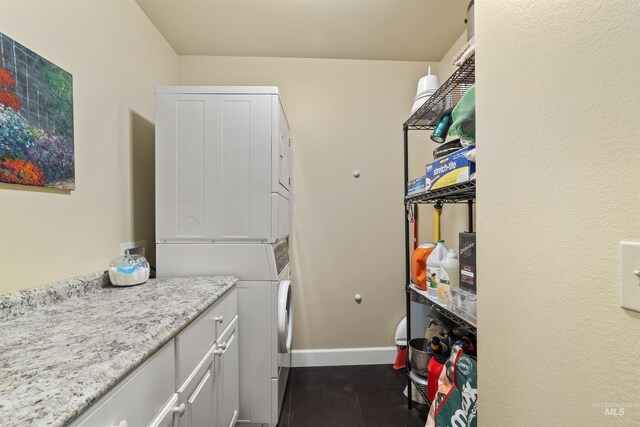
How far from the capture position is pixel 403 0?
175 centimetres

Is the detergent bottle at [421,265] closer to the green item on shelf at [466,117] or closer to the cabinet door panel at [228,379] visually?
the green item on shelf at [466,117]

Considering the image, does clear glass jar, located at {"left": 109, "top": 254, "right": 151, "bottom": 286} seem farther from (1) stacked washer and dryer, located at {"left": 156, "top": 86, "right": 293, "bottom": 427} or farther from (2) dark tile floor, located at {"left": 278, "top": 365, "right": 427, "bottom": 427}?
(2) dark tile floor, located at {"left": 278, "top": 365, "right": 427, "bottom": 427}

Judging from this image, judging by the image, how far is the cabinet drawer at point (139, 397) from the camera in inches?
22.2

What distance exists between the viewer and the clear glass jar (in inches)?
53.5

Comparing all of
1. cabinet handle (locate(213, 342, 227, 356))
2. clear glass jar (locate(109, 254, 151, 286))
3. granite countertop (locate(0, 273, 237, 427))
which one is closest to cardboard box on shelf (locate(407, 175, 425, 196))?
granite countertop (locate(0, 273, 237, 427))

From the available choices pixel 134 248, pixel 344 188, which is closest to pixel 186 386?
pixel 134 248

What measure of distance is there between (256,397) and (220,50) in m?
2.60

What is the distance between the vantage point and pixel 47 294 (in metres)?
1.08

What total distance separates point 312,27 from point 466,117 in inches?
57.8

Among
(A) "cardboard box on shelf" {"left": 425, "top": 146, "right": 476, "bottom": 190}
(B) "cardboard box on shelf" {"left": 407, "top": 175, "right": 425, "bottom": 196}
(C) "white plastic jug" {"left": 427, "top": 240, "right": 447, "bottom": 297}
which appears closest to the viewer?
(A) "cardboard box on shelf" {"left": 425, "top": 146, "right": 476, "bottom": 190}

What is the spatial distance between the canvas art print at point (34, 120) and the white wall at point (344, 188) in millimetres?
1389

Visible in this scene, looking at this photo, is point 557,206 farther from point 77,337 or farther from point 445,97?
point 77,337

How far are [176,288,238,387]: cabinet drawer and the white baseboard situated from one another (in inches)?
47.6

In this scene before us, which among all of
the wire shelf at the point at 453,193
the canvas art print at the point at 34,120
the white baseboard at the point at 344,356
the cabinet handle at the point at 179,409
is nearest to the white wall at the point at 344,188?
the white baseboard at the point at 344,356
